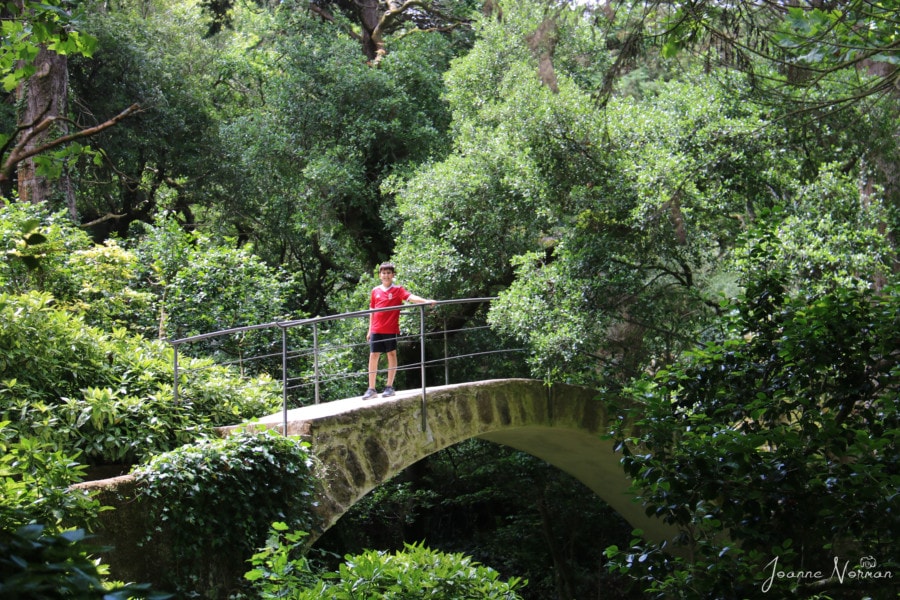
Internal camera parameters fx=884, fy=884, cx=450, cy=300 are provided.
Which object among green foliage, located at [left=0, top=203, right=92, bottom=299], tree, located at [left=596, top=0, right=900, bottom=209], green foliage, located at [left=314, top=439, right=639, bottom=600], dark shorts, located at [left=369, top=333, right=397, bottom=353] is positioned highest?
tree, located at [left=596, top=0, right=900, bottom=209]

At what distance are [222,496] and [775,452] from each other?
337cm

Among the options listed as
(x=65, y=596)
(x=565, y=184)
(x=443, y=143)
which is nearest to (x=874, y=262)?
(x=565, y=184)

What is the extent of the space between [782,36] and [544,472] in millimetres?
7973

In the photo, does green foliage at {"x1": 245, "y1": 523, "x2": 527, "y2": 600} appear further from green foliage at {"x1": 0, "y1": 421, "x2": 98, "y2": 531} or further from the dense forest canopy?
green foliage at {"x1": 0, "y1": 421, "x2": 98, "y2": 531}

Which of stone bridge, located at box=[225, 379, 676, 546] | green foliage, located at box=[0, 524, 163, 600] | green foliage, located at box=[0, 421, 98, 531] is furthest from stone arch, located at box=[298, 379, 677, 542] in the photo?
green foliage, located at box=[0, 524, 163, 600]

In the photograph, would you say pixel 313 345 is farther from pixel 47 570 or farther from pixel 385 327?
pixel 47 570

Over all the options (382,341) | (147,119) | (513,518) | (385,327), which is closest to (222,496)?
(382,341)

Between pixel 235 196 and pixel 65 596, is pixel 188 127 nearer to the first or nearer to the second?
pixel 235 196

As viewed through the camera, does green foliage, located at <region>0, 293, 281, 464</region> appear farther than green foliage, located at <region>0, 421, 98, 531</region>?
Yes

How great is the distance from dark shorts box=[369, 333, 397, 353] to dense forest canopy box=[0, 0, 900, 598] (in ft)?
3.87

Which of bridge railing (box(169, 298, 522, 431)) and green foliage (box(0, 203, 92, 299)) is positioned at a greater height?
green foliage (box(0, 203, 92, 299))

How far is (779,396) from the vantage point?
4371 millimetres

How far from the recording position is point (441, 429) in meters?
7.39

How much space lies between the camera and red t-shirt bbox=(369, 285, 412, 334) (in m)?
7.41
